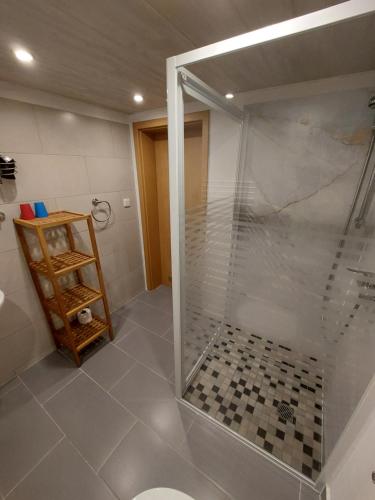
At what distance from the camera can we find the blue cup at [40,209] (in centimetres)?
141

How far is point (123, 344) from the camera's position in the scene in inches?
74.2

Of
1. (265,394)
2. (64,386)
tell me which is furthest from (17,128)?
(265,394)

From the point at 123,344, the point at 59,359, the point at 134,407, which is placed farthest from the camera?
the point at 123,344

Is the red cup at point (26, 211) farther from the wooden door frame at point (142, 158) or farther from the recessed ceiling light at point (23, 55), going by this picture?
the wooden door frame at point (142, 158)

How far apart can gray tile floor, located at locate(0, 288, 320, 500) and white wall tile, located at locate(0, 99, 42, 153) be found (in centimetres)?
166

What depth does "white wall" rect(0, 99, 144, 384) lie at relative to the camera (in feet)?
4.36

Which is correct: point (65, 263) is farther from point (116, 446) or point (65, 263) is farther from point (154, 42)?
point (154, 42)

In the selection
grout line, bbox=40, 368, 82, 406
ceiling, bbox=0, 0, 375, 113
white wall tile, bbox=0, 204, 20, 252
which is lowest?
grout line, bbox=40, 368, 82, 406

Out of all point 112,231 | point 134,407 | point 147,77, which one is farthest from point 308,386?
point 147,77

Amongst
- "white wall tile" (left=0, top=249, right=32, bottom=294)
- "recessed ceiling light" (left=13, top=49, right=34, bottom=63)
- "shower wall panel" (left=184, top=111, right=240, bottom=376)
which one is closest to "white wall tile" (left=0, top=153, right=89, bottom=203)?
"white wall tile" (left=0, top=249, right=32, bottom=294)

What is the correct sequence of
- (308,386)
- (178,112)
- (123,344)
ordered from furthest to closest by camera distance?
1. (123,344)
2. (308,386)
3. (178,112)

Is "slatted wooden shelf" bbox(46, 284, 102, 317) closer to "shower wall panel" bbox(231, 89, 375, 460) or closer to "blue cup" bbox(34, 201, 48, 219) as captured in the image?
"blue cup" bbox(34, 201, 48, 219)

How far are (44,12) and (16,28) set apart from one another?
167mm

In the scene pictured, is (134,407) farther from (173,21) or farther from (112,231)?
(173,21)
